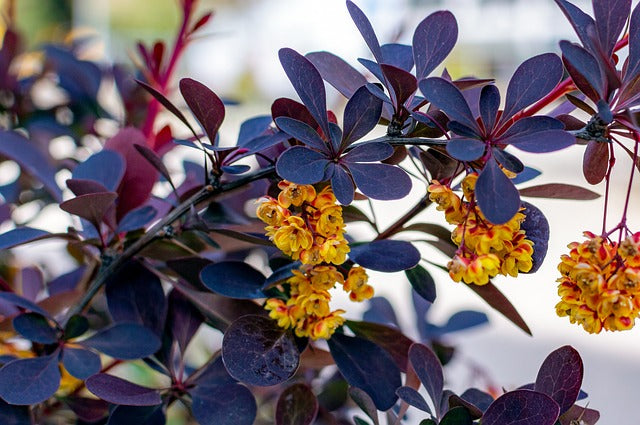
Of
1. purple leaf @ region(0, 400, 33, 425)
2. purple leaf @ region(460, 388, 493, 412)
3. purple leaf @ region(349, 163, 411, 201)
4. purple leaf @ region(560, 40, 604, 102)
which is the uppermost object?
purple leaf @ region(560, 40, 604, 102)

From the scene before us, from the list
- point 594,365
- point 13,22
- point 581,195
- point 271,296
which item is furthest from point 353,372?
point 594,365

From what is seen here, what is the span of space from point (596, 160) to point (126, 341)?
0.31 meters

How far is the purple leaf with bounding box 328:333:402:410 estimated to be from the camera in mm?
407

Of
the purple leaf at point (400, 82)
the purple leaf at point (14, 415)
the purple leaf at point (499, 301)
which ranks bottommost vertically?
the purple leaf at point (14, 415)

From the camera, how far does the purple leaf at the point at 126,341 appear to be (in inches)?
17.1

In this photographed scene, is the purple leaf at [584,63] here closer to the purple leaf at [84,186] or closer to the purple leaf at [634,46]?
the purple leaf at [634,46]

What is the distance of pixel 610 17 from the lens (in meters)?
0.34

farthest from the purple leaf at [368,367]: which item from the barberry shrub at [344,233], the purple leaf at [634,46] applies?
the purple leaf at [634,46]

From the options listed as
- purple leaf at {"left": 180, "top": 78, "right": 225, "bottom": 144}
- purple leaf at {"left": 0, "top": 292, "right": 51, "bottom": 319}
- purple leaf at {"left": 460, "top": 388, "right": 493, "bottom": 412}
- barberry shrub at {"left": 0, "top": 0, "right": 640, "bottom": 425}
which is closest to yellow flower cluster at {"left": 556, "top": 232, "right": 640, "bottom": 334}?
barberry shrub at {"left": 0, "top": 0, "right": 640, "bottom": 425}

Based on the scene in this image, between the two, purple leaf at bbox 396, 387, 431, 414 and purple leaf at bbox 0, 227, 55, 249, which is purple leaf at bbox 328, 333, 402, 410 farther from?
purple leaf at bbox 0, 227, 55, 249

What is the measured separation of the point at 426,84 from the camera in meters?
0.33

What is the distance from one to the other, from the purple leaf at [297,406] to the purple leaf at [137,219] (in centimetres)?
15

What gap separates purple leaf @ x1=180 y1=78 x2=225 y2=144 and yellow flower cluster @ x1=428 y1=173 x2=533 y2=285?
13 centimetres

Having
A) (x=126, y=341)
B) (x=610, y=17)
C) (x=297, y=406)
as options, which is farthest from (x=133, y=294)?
(x=610, y=17)
